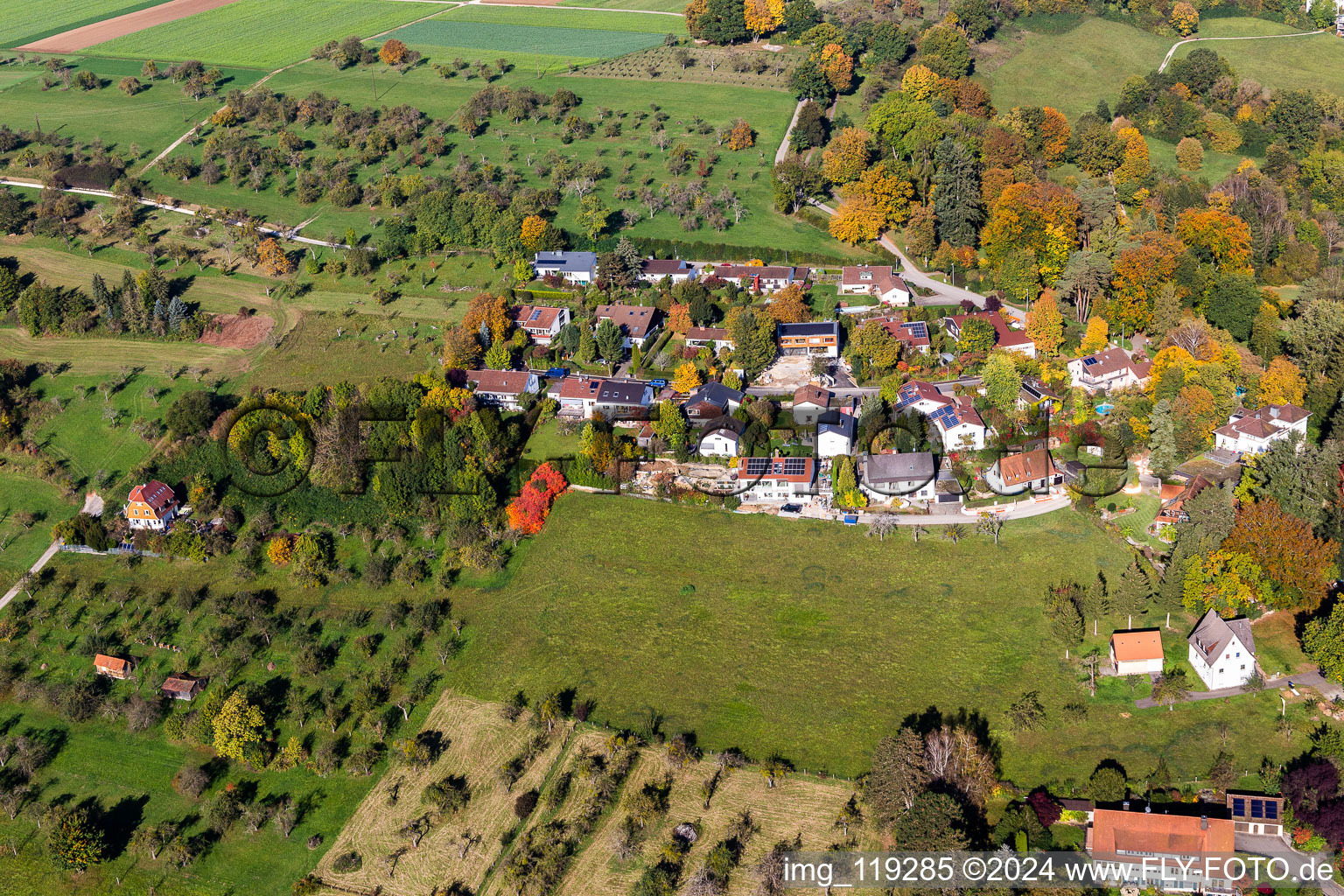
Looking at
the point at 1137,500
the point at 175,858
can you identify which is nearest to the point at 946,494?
the point at 1137,500

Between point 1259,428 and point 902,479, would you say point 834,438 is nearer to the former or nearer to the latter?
point 902,479

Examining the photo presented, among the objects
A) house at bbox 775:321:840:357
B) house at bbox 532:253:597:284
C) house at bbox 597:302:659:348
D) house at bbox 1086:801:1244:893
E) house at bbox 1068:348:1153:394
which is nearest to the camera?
house at bbox 1086:801:1244:893

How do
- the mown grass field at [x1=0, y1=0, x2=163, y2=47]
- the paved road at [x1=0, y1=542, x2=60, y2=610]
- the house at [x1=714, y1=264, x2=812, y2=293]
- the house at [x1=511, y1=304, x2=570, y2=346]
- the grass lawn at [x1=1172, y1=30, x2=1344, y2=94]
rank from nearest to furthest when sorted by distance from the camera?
the paved road at [x1=0, y1=542, x2=60, y2=610]
the house at [x1=511, y1=304, x2=570, y2=346]
the house at [x1=714, y1=264, x2=812, y2=293]
the grass lawn at [x1=1172, y1=30, x2=1344, y2=94]
the mown grass field at [x1=0, y1=0, x2=163, y2=47]

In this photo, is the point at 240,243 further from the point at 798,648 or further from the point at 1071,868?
the point at 1071,868

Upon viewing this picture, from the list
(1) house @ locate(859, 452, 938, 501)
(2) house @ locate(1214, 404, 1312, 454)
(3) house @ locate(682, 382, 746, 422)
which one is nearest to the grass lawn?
(2) house @ locate(1214, 404, 1312, 454)

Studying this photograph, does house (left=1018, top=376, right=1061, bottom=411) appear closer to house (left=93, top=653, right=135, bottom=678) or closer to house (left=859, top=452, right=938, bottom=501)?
house (left=859, top=452, right=938, bottom=501)

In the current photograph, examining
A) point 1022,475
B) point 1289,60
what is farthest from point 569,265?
point 1289,60

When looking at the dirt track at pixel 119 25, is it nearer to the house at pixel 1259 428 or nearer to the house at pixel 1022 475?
the house at pixel 1022 475
